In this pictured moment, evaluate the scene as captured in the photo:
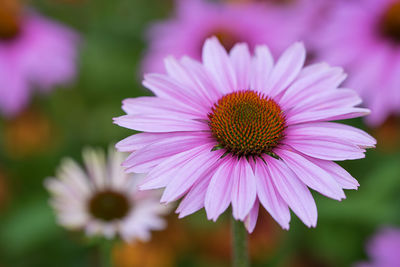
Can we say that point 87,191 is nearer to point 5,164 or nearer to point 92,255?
point 92,255

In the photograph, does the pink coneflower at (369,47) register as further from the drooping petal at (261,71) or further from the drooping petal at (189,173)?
the drooping petal at (189,173)

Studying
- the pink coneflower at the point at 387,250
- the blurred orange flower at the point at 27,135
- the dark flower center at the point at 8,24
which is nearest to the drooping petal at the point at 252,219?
the pink coneflower at the point at 387,250

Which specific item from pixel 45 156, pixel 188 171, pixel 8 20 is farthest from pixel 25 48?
pixel 188 171

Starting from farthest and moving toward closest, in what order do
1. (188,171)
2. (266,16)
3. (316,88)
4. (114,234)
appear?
1. (266,16)
2. (114,234)
3. (316,88)
4. (188,171)

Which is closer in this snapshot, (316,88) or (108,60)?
(316,88)

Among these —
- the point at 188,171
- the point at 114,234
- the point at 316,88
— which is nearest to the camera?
the point at 188,171

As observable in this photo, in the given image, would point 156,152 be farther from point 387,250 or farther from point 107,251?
point 387,250

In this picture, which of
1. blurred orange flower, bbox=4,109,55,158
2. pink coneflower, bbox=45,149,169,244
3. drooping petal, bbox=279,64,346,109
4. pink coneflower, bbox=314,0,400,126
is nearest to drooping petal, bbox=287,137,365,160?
drooping petal, bbox=279,64,346,109

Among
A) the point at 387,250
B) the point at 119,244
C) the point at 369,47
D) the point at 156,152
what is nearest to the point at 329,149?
the point at 156,152
